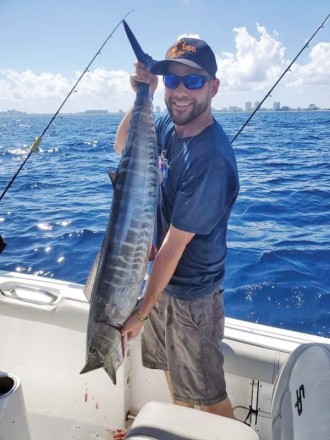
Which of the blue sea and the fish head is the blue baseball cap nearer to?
the fish head

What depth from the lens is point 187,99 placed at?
201cm

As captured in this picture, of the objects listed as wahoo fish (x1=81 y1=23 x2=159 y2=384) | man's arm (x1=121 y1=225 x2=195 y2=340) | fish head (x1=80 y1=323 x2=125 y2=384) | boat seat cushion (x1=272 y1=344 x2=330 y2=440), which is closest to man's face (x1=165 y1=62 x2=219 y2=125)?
wahoo fish (x1=81 y1=23 x2=159 y2=384)

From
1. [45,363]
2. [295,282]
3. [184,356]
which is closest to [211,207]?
[184,356]

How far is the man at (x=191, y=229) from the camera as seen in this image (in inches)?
74.9

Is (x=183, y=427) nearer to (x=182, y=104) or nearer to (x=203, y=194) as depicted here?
(x=203, y=194)

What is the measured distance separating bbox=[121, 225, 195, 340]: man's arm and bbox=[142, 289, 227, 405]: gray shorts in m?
0.22

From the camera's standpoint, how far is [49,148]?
2081 centimetres

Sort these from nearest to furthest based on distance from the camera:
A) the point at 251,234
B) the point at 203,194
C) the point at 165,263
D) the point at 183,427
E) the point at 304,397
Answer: the point at 304,397, the point at 183,427, the point at 203,194, the point at 165,263, the point at 251,234

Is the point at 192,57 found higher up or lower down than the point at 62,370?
higher up

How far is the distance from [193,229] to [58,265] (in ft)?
14.2

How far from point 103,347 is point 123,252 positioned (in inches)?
18.8

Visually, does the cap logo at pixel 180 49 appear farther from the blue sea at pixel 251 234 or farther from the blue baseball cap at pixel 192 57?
the blue sea at pixel 251 234

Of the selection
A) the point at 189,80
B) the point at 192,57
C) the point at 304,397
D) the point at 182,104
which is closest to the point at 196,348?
the point at 304,397

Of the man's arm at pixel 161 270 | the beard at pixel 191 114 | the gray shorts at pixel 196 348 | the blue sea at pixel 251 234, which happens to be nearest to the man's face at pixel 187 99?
the beard at pixel 191 114
